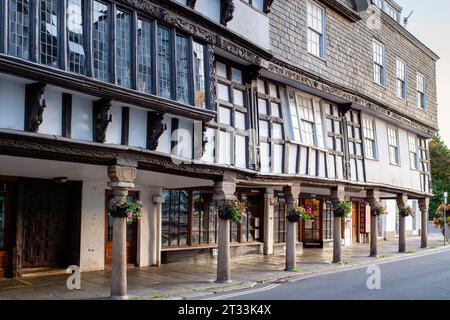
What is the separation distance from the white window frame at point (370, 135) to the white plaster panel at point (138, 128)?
1306 centimetres

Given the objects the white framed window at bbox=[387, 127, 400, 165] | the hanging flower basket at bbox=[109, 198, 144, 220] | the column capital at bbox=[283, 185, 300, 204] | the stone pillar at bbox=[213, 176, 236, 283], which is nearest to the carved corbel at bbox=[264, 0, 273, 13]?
the column capital at bbox=[283, 185, 300, 204]

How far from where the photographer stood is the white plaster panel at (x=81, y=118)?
9.63 metres

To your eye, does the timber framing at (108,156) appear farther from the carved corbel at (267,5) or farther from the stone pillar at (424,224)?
the stone pillar at (424,224)

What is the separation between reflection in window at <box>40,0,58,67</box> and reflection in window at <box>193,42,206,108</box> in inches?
151

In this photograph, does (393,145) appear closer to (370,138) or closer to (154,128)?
(370,138)

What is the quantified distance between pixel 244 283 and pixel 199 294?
6.77 feet

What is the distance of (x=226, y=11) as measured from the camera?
13711 millimetres

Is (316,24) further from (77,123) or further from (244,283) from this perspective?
(77,123)

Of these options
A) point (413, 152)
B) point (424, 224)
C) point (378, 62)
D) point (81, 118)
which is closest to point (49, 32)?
point (81, 118)

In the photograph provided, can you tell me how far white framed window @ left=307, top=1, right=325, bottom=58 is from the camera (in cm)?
1856

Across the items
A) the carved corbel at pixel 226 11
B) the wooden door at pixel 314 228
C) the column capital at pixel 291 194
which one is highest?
the carved corbel at pixel 226 11

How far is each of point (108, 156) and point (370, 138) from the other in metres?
14.9

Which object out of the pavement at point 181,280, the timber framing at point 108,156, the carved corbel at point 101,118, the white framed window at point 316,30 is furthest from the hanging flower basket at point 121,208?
the white framed window at point 316,30

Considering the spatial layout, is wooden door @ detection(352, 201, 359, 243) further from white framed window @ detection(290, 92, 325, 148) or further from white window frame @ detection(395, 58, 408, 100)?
white framed window @ detection(290, 92, 325, 148)
